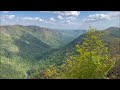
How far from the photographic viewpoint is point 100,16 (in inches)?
165

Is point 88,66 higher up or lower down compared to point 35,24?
lower down

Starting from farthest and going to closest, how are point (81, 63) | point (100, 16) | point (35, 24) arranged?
point (35, 24) < point (81, 63) < point (100, 16)

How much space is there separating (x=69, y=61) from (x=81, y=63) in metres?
0.21
